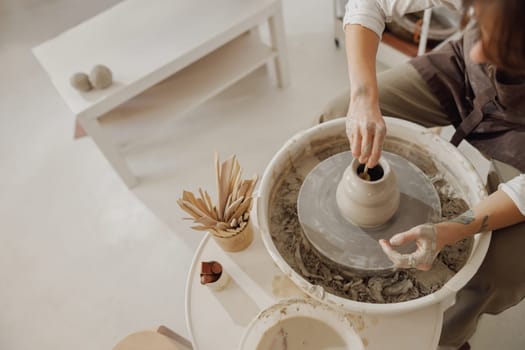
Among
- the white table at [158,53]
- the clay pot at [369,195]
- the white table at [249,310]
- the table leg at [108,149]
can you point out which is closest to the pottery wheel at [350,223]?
the clay pot at [369,195]

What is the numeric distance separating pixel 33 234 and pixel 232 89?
138 cm

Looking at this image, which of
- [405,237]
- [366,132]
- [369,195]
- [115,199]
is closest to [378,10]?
[366,132]

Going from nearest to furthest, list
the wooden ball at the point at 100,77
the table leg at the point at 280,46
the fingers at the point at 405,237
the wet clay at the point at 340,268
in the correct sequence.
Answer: the fingers at the point at 405,237, the wet clay at the point at 340,268, the wooden ball at the point at 100,77, the table leg at the point at 280,46

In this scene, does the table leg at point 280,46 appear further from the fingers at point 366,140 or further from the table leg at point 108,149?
the fingers at point 366,140

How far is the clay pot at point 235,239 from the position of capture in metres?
1.18

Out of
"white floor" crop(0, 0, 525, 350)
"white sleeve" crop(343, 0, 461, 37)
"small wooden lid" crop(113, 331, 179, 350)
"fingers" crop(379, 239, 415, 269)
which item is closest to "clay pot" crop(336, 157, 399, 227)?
"fingers" crop(379, 239, 415, 269)

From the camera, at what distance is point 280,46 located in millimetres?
2254

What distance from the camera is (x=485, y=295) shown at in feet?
3.79

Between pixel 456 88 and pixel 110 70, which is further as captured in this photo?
pixel 110 70

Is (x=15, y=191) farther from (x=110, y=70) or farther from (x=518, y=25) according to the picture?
(x=518, y=25)

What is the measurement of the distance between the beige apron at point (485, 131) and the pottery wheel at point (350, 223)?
0.21 meters

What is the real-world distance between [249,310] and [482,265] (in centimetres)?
66

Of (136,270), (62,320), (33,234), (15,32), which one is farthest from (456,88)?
(15,32)

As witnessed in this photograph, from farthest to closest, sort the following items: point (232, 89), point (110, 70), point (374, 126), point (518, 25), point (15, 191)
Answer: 1. point (232, 89)
2. point (15, 191)
3. point (110, 70)
4. point (374, 126)
5. point (518, 25)
